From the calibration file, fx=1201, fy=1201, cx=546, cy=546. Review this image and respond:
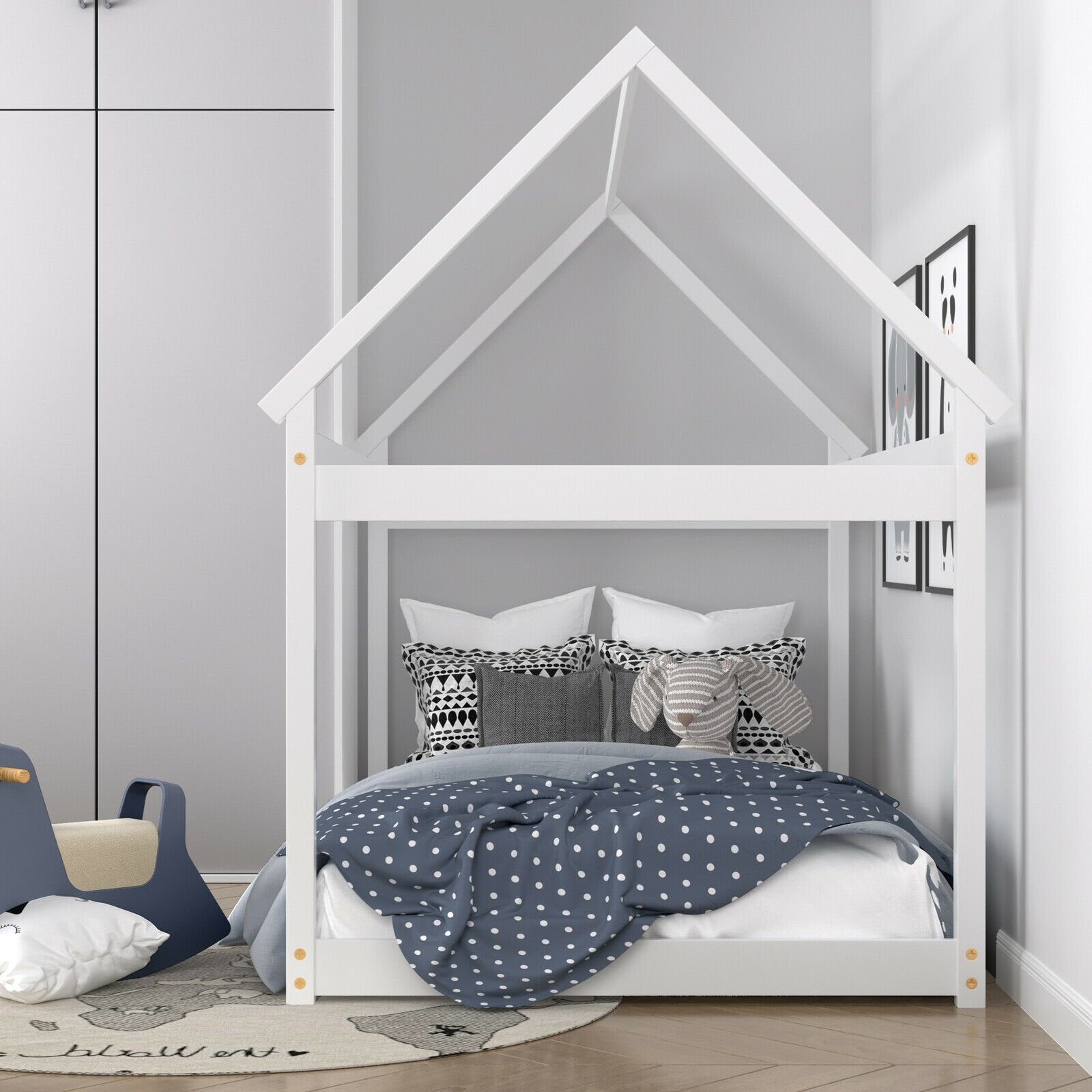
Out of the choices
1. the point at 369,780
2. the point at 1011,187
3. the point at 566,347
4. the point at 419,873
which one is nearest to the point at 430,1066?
the point at 419,873

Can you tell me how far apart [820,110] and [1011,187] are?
139cm

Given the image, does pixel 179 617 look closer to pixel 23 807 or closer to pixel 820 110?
pixel 23 807

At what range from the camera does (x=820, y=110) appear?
3.69 metres

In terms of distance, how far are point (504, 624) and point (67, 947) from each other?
1.57 m

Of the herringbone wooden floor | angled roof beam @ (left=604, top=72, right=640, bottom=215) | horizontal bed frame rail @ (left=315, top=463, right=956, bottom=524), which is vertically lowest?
the herringbone wooden floor

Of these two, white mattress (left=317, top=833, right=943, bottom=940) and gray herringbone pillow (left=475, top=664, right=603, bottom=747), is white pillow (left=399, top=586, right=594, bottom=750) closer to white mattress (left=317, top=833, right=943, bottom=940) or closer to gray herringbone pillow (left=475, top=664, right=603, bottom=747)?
gray herringbone pillow (left=475, top=664, right=603, bottom=747)

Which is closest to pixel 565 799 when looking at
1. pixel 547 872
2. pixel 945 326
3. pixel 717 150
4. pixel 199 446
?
pixel 547 872

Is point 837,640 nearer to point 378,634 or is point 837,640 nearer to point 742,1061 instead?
point 378,634

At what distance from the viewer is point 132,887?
2.47 metres

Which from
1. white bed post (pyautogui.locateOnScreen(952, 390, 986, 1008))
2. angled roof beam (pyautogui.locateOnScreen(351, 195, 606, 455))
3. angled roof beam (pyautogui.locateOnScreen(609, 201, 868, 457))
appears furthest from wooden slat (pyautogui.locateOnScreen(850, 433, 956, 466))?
angled roof beam (pyautogui.locateOnScreen(351, 195, 606, 455))

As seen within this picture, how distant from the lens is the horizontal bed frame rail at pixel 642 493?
2.23 metres

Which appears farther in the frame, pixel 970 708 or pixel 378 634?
pixel 378 634

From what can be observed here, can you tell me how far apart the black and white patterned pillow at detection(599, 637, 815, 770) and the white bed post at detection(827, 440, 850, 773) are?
0.38 ft

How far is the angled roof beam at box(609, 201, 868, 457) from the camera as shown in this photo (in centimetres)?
345
